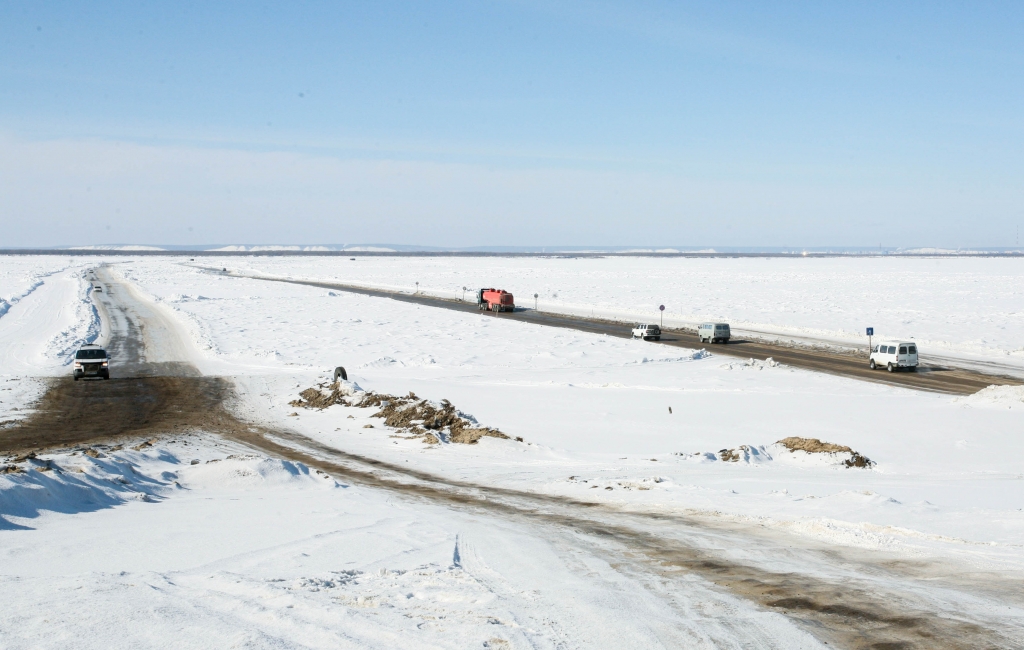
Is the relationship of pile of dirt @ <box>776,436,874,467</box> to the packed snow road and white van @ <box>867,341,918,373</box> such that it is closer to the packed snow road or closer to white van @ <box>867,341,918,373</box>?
the packed snow road

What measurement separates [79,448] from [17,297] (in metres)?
75.0

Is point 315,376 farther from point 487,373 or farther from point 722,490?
point 722,490

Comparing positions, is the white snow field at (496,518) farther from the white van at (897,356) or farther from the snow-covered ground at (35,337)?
the white van at (897,356)

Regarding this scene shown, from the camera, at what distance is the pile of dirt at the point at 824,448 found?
2070 cm

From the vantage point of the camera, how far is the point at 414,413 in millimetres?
26922

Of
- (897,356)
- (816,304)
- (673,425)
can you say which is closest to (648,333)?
(897,356)

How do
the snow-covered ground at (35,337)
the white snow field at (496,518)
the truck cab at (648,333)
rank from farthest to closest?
the truck cab at (648,333) → the snow-covered ground at (35,337) → the white snow field at (496,518)

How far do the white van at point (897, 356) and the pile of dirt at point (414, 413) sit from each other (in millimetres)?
24987

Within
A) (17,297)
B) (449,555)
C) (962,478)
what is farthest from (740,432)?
(17,297)

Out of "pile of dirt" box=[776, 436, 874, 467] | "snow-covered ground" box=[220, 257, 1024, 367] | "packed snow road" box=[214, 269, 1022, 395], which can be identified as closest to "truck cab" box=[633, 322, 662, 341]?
"packed snow road" box=[214, 269, 1022, 395]

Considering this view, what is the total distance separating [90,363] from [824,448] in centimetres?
3162

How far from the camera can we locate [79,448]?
21.6m

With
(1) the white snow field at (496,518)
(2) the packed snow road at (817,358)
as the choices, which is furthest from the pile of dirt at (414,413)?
(2) the packed snow road at (817,358)

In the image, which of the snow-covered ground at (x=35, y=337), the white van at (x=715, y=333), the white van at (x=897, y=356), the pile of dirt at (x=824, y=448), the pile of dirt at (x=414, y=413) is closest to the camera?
the pile of dirt at (x=824, y=448)
